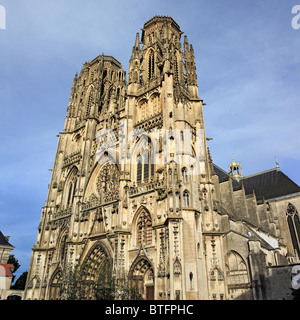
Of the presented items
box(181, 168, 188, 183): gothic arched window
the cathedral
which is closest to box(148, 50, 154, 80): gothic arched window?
the cathedral

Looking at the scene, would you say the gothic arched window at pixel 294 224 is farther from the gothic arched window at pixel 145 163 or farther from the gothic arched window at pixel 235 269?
the gothic arched window at pixel 145 163

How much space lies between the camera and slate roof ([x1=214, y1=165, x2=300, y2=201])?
36719 mm

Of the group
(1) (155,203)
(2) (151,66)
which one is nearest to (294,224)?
(1) (155,203)

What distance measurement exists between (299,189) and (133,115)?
77.6 ft

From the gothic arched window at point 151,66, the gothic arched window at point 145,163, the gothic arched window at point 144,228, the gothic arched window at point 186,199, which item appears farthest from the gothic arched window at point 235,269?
the gothic arched window at point 151,66

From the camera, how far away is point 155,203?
21.1 meters

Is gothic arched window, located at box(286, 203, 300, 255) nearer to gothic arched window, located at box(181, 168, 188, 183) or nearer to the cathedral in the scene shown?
the cathedral

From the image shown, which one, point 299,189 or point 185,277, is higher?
point 299,189

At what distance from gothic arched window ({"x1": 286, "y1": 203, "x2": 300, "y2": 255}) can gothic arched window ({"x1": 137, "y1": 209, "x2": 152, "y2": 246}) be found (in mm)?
21960

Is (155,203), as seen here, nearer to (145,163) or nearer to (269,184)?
(145,163)

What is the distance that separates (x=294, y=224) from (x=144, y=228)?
2262cm

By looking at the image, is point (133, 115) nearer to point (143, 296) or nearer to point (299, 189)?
point (143, 296)

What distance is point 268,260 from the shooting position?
2428 cm
